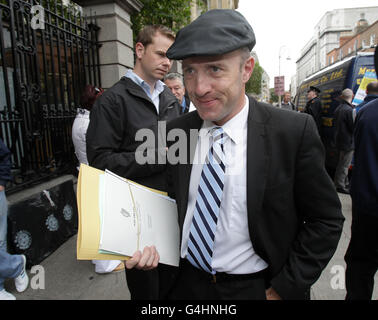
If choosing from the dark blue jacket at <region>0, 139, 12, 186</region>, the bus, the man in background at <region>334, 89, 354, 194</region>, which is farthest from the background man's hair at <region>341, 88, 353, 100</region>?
the dark blue jacket at <region>0, 139, 12, 186</region>

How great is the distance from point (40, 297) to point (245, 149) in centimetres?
291

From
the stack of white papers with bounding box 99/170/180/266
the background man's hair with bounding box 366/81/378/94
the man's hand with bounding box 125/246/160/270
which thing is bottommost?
the man's hand with bounding box 125/246/160/270

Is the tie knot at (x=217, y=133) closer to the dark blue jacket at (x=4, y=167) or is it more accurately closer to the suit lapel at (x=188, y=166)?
the suit lapel at (x=188, y=166)

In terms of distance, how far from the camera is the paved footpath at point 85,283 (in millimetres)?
3025

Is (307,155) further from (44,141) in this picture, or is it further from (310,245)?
(44,141)

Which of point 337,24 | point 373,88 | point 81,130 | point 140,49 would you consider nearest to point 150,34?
point 140,49

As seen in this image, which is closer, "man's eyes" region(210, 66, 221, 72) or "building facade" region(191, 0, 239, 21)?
"man's eyes" region(210, 66, 221, 72)

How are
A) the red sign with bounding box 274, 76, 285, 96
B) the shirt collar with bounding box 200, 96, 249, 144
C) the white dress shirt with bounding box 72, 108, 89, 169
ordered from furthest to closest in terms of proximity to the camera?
the red sign with bounding box 274, 76, 285, 96
the white dress shirt with bounding box 72, 108, 89, 169
the shirt collar with bounding box 200, 96, 249, 144

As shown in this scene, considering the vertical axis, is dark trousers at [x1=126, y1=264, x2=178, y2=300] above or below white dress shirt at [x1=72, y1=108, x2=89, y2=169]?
below

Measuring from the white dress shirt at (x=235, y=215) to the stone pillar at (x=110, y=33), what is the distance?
16.1 feet

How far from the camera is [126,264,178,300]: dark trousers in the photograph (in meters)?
1.52

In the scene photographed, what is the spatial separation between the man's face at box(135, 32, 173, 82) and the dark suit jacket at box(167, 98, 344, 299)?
1363 mm

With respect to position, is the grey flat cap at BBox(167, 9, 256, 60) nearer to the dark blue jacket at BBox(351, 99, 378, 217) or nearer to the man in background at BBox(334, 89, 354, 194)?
the dark blue jacket at BBox(351, 99, 378, 217)
